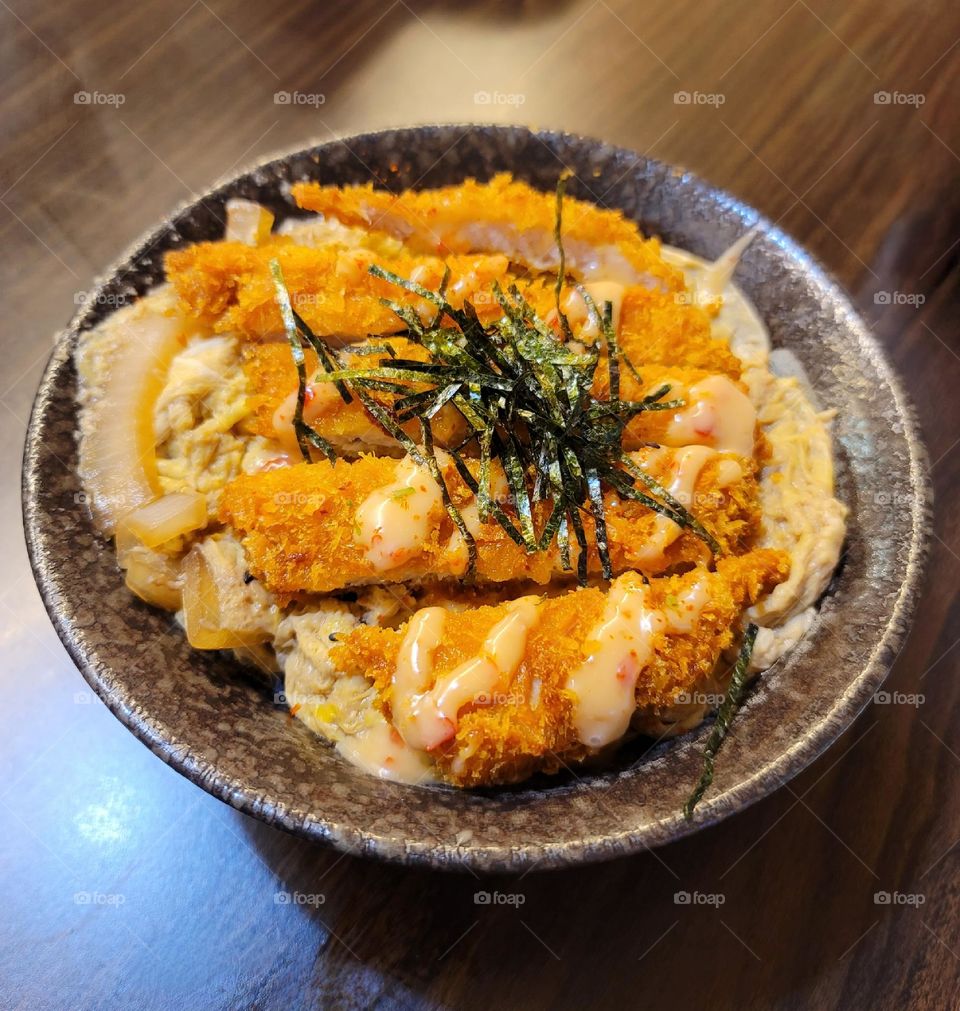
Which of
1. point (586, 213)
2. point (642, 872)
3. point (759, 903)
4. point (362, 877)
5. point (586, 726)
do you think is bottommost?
point (759, 903)

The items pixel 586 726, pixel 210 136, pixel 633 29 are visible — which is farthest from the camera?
pixel 633 29

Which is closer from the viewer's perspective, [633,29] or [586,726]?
[586,726]

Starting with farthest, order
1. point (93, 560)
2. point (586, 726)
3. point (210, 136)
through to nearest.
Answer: point (210, 136)
point (93, 560)
point (586, 726)

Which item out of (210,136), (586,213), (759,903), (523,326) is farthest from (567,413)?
(210,136)

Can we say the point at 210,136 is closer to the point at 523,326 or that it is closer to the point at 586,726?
the point at 523,326

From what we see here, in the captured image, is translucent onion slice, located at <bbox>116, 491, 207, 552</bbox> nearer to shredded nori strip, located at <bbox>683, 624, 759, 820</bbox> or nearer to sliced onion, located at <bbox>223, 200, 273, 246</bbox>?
sliced onion, located at <bbox>223, 200, 273, 246</bbox>

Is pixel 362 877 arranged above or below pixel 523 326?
below
